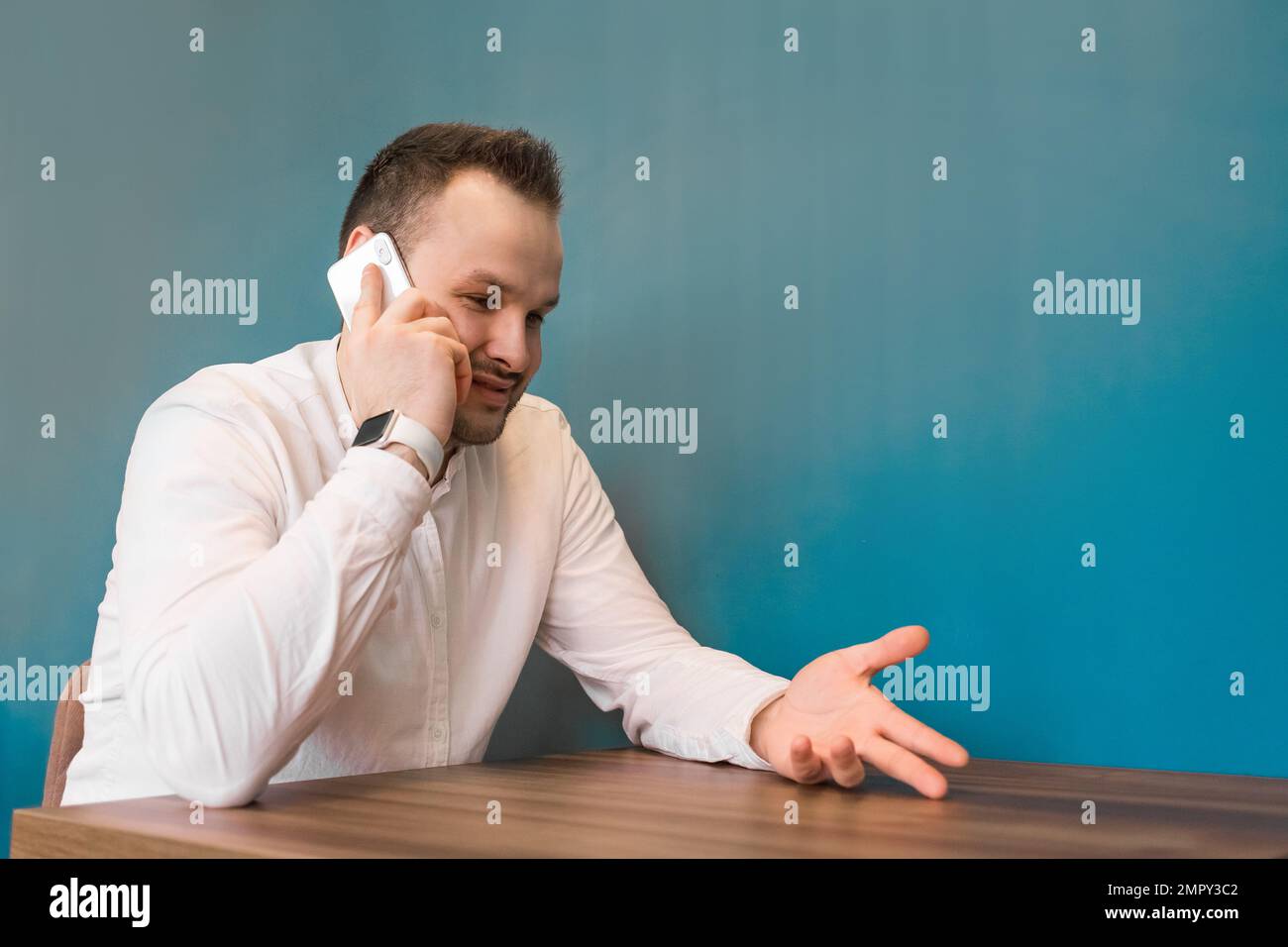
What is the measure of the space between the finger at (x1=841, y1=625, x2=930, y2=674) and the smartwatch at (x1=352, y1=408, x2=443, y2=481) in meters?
0.53

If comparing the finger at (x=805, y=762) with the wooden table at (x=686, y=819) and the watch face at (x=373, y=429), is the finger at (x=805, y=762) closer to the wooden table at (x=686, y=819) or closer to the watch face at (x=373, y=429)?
the wooden table at (x=686, y=819)

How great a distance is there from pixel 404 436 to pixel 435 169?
524 mm

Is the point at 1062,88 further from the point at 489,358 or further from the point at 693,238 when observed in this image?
the point at 489,358

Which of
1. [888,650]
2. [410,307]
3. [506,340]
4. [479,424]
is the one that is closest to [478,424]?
[479,424]

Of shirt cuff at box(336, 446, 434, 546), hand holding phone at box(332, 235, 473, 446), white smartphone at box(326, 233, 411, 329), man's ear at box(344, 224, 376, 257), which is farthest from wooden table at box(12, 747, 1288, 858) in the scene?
man's ear at box(344, 224, 376, 257)

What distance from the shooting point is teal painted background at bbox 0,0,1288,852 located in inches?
70.1

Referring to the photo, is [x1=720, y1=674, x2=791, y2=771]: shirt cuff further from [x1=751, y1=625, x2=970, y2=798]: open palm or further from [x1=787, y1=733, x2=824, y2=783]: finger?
[x1=787, y1=733, x2=824, y2=783]: finger

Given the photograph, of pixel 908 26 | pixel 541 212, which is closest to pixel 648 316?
pixel 541 212

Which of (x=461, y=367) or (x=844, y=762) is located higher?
(x=461, y=367)

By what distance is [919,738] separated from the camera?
3.98ft

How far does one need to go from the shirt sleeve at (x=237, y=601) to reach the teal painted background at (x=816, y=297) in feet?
2.83

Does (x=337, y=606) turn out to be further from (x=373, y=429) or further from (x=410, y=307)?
(x=410, y=307)

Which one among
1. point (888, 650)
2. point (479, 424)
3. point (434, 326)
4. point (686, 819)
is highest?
point (434, 326)
